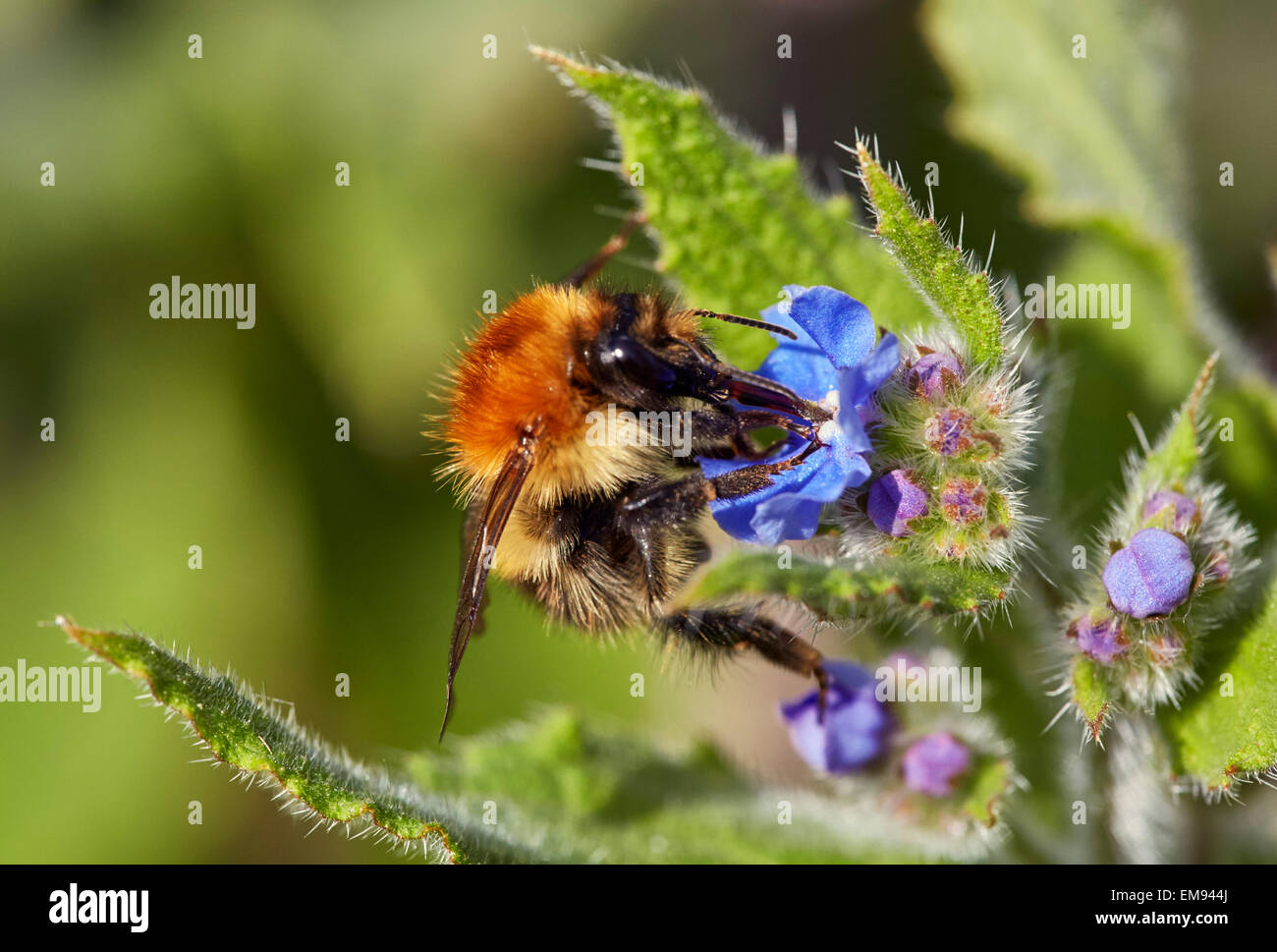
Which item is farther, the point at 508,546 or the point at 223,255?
the point at 223,255

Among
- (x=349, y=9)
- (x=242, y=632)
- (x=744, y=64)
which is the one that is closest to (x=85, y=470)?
(x=242, y=632)

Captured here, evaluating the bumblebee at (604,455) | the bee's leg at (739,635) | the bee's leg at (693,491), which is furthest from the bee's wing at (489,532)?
the bee's leg at (739,635)

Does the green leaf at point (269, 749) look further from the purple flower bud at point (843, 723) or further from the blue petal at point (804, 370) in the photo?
the blue petal at point (804, 370)

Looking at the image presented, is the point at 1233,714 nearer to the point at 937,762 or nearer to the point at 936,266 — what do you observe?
the point at 937,762

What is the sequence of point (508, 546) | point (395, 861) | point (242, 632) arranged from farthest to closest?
point (242, 632) → point (395, 861) → point (508, 546)

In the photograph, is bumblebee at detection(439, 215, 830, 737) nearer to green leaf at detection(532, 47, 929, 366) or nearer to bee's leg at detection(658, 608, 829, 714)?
bee's leg at detection(658, 608, 829, 714)
